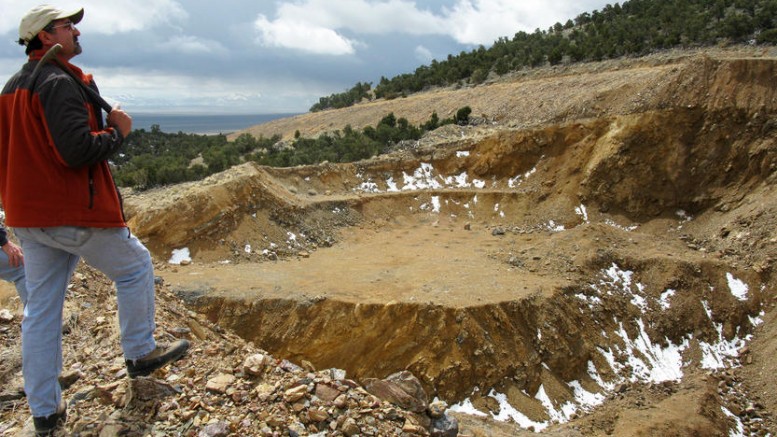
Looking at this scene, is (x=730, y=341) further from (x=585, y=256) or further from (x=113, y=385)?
(x=113, y=385)

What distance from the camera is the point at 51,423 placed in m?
4.09

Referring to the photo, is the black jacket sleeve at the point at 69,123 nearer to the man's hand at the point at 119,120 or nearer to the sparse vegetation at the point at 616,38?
the man's hand at the point at 119,120

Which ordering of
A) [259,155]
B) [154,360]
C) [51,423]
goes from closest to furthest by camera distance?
[51,423] < [154,360] < [259,155]

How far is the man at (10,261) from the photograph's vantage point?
4.68 m

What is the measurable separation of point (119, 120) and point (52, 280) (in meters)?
1.27

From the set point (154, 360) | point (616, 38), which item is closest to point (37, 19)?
point (154, 360)

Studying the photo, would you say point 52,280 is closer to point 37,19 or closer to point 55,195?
point 55,195

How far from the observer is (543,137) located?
76.2 feet

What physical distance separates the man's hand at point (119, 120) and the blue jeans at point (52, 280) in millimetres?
743

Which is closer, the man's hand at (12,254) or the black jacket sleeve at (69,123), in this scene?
the black jacket sleeve at (69,123)

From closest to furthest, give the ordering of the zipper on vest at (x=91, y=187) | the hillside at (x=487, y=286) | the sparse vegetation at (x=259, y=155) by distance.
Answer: the zipper on vest at (x=91, y=187) → the hillside at (x=487, y=286) → the sparse vegetation at (x=259, y=155)

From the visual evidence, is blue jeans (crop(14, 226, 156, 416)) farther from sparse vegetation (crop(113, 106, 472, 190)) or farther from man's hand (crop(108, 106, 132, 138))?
sparse vegetation (crop(113, 106, 472, 190))

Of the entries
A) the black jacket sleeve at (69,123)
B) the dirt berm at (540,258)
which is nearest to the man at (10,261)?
the black jacket sleeve at (69,123)

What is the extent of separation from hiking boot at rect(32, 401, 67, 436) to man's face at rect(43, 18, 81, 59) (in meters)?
2.62
